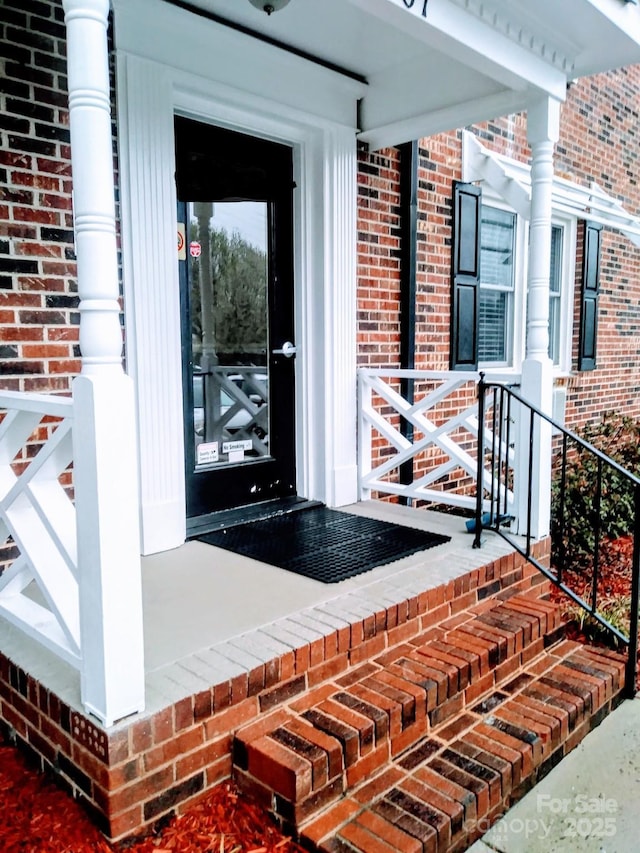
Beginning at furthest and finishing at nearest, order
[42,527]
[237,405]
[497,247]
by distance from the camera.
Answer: [497,247] < [237,405] < [42,527]

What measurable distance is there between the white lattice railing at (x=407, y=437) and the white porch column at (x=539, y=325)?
19cm

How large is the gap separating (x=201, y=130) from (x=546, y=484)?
8.49 ft

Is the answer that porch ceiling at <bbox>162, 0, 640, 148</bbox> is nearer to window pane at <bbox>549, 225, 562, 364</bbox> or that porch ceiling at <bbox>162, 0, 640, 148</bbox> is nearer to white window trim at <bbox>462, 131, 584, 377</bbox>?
white window trim at <bbox>462, 131, 584, 377</bbox>

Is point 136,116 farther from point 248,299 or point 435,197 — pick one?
point 435,197

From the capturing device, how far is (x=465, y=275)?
511cm

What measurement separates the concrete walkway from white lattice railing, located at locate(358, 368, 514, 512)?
4.93 ft

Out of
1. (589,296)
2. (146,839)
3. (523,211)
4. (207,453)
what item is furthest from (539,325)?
(589,296)

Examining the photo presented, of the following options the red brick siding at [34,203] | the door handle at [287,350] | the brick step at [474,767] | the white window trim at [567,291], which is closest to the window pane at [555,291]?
the white window trim at [567,291]

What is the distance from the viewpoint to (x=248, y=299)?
12.6 ft

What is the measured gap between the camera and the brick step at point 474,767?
1.90 m

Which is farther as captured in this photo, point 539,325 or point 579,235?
point 579,235

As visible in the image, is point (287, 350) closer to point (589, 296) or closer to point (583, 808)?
point (583, 808)

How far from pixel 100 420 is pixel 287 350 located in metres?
2.34

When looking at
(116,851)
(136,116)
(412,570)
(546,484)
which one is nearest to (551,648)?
(412,570)
